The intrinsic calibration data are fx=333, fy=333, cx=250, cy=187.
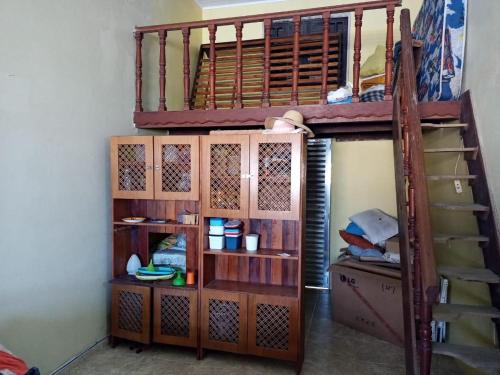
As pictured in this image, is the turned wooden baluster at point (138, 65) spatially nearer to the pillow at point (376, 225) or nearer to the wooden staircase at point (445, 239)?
the wooden staircase at point (445, 239)

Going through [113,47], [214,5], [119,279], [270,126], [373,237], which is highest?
[214,5]

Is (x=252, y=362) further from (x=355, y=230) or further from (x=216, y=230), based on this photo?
(x=355, y=230)

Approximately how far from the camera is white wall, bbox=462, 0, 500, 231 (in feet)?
6.55

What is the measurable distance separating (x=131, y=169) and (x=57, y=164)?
536 mm

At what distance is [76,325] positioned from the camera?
2.44 metres

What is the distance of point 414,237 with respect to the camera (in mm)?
1754

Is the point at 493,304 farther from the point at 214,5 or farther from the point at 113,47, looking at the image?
the point at 214,5

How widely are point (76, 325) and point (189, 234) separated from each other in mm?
1062

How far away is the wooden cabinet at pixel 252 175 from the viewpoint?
235cm

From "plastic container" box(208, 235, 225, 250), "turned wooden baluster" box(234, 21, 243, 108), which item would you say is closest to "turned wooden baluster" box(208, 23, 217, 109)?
"turned wooden baluster" box(234, 21, 243, 108)

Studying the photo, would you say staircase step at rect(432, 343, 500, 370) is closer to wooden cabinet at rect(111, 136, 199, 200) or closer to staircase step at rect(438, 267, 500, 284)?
staircase step at rect(438, 267, 500, 284)

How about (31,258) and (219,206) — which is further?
(219,206)

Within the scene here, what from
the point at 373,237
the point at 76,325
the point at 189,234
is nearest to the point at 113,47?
the point at 189,234

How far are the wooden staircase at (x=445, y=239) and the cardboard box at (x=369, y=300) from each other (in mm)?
418
